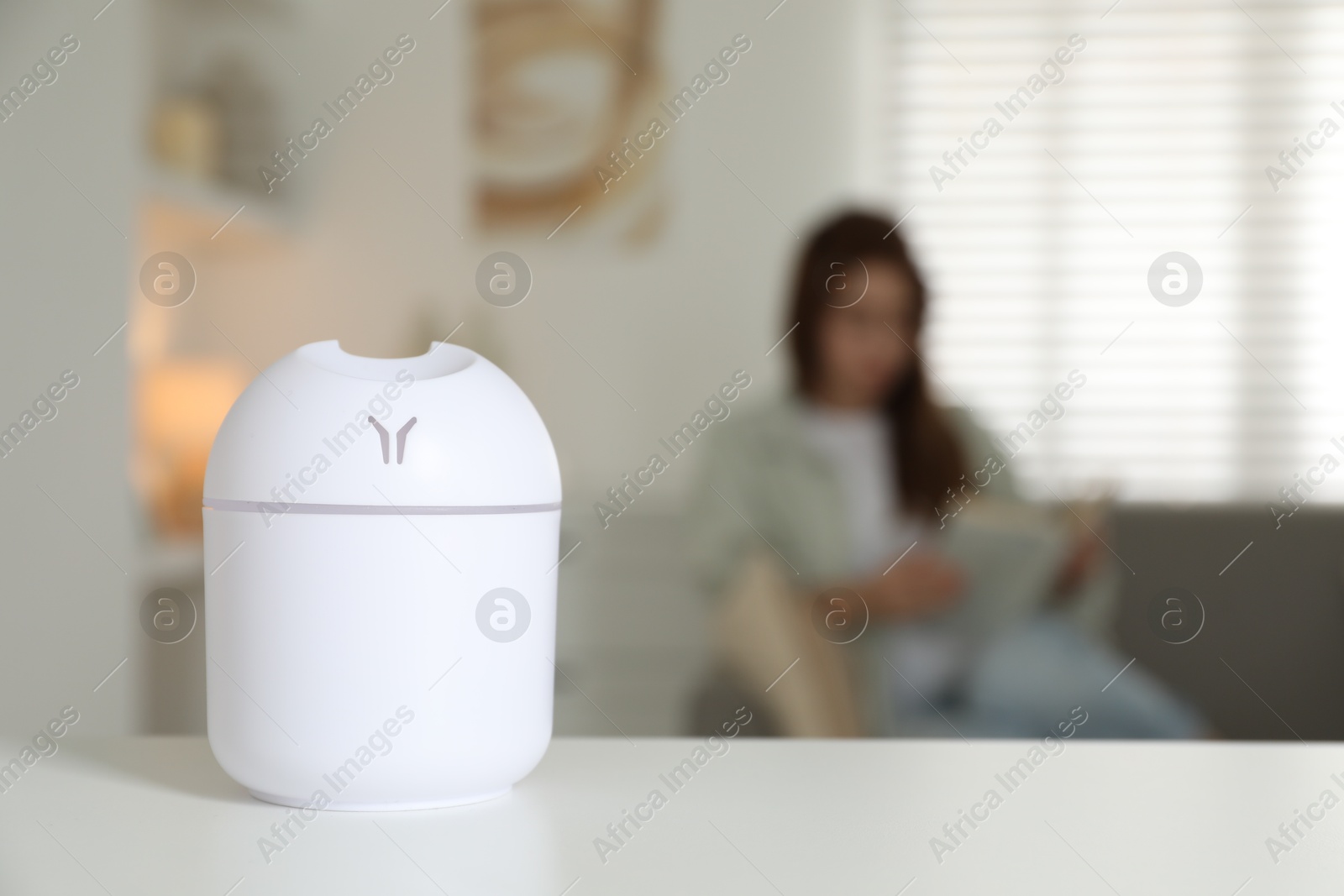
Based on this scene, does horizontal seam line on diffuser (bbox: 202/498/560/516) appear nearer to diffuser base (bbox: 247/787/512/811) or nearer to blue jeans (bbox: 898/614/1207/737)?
diffuser base (bbox: 247/787/512/811)

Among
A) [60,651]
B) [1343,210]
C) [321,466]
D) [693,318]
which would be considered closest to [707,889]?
[321,466]

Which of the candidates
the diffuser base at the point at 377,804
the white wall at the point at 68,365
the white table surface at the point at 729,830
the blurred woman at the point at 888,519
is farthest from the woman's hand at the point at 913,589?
the diffuser base at the point at 377,804

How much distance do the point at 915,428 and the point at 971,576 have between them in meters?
0.27

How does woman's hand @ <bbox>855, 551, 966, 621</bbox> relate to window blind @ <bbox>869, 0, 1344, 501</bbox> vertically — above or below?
below

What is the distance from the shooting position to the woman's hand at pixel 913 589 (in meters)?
1.93

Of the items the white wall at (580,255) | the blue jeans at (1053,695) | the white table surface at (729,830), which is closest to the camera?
the white table surface at (729,830)

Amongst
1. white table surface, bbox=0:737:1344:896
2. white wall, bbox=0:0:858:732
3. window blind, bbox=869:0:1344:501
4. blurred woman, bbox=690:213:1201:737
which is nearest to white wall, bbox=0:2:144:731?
white wall, bbox=0:0:858:732

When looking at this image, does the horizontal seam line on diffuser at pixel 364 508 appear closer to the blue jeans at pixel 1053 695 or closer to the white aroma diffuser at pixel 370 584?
the white aroma diffuser at pixel 370 584

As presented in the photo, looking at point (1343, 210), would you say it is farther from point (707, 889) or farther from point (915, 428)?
point (707, 889)

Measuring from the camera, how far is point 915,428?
6.40 ft

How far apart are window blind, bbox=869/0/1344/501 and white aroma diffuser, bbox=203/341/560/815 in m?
1.67

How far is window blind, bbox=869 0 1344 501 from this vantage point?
203cm

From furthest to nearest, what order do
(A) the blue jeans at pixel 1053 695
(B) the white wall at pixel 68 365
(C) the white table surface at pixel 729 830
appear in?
(A) the blue jeans at pixel 1053 695
(B) the white wall at pixel 68 365
(C) the white table surface at pixel 729 830

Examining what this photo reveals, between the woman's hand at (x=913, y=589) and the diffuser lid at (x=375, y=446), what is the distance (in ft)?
5.01
